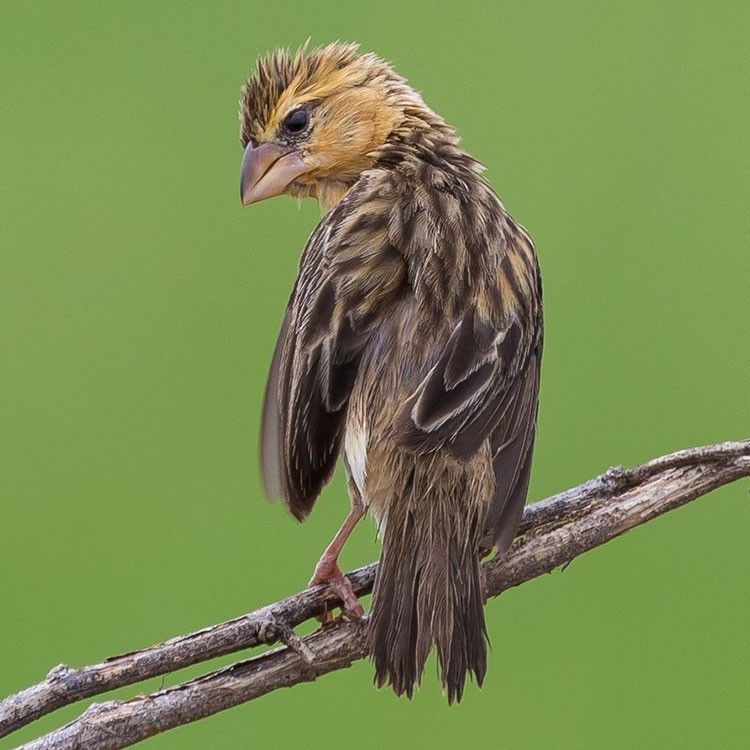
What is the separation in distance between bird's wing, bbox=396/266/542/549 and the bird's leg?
0.25m

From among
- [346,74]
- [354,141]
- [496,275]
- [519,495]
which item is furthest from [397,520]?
[346,74]

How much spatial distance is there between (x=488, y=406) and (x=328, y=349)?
1.06ft

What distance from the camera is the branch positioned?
6.21ft

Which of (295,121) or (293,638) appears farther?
(295,121)

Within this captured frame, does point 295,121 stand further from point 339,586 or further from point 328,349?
point 339,586

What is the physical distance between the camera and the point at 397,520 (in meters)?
2.12

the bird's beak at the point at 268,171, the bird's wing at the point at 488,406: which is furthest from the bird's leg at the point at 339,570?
the bird's beak at the point at 268,171

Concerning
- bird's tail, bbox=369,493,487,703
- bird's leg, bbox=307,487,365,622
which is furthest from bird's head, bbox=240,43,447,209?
bird's tail, bbox=369,493,487,703

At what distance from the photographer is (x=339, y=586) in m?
2.11

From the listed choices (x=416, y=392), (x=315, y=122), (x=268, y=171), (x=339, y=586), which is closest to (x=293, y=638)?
(x=339, y=586)

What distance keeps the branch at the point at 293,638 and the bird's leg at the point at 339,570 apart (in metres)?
0.02

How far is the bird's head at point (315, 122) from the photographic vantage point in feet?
9.07

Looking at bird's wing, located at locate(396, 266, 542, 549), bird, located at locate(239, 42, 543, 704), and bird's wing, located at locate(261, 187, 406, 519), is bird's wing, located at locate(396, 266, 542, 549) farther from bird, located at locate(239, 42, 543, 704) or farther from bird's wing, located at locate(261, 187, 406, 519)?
bird's wing, located at locate(261, 187, 406, 519)

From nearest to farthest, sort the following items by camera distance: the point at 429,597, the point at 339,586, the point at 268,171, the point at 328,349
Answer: the point at 429,597
the point at 339,586
the point at 328,349
the point at 268,171
